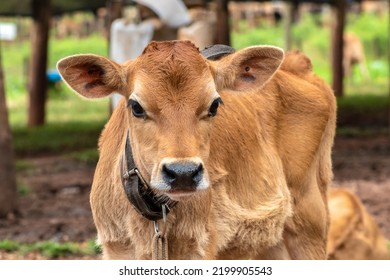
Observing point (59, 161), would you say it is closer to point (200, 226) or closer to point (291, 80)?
point (291, 80)

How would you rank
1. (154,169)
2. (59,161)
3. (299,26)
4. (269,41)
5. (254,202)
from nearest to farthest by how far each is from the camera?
(154,169), (254,202), (59,161), (269,41), (299,26)

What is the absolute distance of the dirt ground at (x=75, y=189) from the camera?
369 inches

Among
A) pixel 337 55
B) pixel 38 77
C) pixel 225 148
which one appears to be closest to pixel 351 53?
pixel 337 55

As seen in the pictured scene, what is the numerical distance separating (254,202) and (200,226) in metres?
0.73

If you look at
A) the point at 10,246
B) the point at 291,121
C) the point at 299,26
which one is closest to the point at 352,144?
the point at 10,246

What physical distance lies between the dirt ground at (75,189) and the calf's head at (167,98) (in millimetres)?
3542

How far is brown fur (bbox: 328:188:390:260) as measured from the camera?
850 cm

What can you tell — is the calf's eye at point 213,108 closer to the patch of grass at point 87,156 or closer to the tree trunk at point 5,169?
the tree trunk at point 5,169

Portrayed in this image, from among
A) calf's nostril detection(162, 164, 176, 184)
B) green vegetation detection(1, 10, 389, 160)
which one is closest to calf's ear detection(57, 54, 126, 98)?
calf's nostril detection(162, 164, 176, 184)

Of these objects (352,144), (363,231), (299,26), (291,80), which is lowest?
(299,26)

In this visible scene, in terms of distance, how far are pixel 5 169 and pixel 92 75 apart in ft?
16.3

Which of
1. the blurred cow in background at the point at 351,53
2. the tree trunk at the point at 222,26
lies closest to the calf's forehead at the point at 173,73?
the tree trunk at the point at 222,26

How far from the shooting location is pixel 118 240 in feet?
17.0

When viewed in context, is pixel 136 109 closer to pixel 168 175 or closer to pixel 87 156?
pixel 168 175
